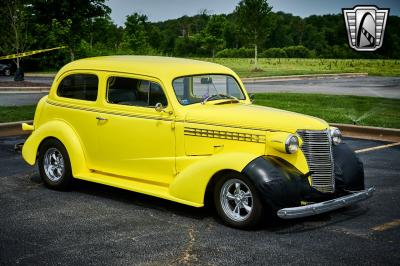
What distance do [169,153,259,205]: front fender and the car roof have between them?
48.0 inches

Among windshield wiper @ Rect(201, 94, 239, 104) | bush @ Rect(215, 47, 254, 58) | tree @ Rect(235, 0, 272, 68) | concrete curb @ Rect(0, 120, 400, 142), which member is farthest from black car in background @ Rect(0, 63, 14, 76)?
bush @ Rect(215, 47, 254, 58)

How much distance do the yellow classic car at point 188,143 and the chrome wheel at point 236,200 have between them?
0.04ft

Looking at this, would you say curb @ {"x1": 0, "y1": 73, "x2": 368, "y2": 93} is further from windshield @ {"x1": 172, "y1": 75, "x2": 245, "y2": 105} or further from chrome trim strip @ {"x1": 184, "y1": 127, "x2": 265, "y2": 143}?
chrome trim strip @ {"x1": 184, "y1": 127, "x2": 265, "y2": 143}

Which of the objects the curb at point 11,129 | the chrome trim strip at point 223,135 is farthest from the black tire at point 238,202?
the curb at point 11,129

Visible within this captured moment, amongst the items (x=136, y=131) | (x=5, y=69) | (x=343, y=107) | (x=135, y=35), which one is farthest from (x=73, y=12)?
(x=136, y=131)

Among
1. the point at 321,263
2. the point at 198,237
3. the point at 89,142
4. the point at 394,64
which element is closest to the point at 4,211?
the point at 89,142

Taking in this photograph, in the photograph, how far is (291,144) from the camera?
592 centimetres

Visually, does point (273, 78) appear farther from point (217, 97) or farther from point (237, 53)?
point (237, 53)

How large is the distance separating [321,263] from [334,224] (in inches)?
51.2

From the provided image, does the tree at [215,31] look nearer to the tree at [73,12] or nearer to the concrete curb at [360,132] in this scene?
the tree at [73,12]

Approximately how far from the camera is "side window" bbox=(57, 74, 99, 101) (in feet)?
24.7

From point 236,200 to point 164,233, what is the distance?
82 centimetres

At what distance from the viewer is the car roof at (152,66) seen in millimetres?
6973

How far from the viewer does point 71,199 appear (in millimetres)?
7312
